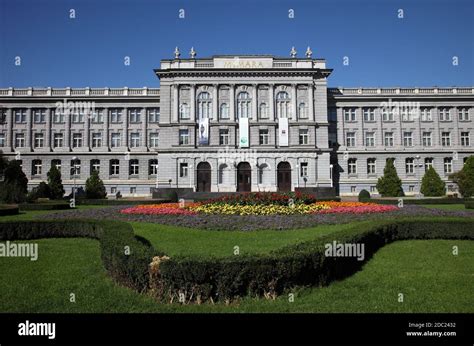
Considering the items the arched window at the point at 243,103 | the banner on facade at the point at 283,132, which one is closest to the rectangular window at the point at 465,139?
the banner on facade at the point at 283,132

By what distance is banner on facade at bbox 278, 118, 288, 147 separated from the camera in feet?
153

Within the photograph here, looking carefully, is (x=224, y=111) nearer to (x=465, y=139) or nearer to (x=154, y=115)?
(x=154, y=115)

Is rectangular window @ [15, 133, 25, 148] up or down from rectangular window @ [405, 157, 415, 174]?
up

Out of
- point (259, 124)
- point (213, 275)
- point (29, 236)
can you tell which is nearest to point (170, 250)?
point (213, 275)

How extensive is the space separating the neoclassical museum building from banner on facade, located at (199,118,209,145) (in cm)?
14

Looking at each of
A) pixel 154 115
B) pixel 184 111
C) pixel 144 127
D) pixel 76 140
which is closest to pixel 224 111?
pixel 184 111

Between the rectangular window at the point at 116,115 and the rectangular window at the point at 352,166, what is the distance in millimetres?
36512

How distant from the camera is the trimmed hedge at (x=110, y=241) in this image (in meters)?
7.42

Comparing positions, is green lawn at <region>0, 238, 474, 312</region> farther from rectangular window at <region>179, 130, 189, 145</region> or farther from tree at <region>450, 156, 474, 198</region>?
rectangular window at <region>179, 130, 189, 145</region>

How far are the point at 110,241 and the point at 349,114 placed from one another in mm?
50617

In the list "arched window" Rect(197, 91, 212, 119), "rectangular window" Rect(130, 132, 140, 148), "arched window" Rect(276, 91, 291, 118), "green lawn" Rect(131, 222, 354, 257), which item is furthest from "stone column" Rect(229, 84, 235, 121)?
"green lawn" Rect(131, 222, 354, 257)

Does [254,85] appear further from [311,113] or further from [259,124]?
[311,113]

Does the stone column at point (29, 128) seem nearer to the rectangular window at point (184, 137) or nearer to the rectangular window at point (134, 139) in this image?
the rectangular window at point (134, 139)

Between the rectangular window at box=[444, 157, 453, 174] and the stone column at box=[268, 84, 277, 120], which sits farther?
the rectangular window at box=[444, 157, 453, 174]
